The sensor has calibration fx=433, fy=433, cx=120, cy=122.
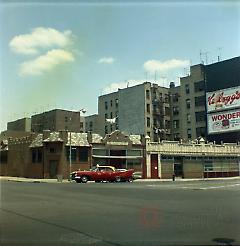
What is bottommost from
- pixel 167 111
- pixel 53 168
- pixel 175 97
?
pixel 53 168

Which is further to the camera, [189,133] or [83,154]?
[189,133]

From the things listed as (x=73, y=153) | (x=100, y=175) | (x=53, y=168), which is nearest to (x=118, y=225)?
(x=100, y=175)

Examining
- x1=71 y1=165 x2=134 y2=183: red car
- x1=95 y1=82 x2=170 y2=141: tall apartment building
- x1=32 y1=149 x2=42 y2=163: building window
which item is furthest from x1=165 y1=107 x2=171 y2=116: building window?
x1=71 y1=165 x2=134 y2=183: red car

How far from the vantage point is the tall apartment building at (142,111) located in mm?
88750

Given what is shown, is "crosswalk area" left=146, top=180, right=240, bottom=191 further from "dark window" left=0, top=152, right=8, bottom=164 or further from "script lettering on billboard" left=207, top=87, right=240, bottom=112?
"dark window" left=0, top=152, right=8, bottom=164

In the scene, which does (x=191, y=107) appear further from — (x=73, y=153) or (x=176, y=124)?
(x=73, y=153)

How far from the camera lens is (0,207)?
15891 millimetres

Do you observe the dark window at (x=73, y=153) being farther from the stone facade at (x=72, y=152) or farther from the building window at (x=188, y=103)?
the building window at (x=188, y=103)

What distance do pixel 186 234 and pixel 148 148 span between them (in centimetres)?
4993

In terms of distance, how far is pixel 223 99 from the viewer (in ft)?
246

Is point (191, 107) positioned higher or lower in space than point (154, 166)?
higher

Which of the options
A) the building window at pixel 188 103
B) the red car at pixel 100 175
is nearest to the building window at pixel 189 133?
the building window at pixel 188 103

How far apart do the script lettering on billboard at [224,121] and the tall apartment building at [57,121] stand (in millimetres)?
30825

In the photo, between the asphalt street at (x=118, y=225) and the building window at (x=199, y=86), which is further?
the building window at (x=199, y=86)
